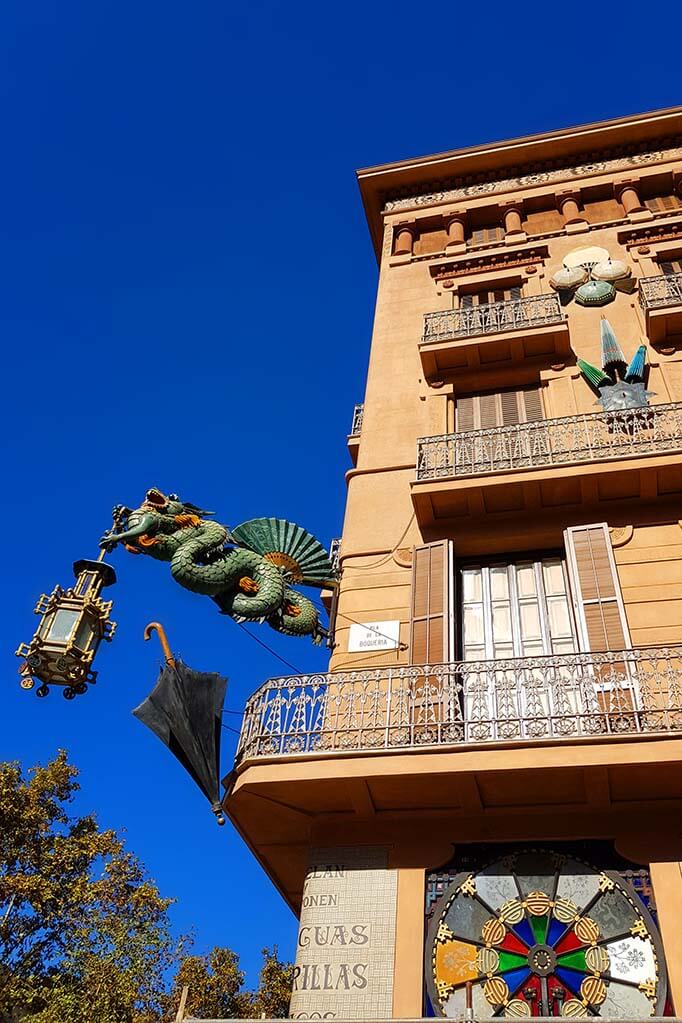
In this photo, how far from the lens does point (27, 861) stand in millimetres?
19406

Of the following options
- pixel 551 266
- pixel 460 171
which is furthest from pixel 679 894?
pixel 460 171

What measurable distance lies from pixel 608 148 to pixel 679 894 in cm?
1498

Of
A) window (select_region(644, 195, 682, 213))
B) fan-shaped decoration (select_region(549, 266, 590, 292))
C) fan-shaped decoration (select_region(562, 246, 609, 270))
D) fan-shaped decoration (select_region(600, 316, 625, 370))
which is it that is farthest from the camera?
window (select_region(644, 195, 682, 213))

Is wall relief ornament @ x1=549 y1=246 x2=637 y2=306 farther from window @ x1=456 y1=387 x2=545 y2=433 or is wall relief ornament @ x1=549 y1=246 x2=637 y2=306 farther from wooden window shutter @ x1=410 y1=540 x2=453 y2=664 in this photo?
wooden window shutter @ x1=410 y1=540 x2=453 y2=664

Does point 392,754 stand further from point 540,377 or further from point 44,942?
point 44,942

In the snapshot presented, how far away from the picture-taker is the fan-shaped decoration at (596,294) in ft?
43.5

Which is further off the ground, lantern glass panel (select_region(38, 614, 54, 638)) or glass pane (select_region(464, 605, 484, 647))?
glass pane (select_region(464, 605, 484, 647))

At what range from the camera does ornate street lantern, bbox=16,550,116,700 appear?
8242 mm

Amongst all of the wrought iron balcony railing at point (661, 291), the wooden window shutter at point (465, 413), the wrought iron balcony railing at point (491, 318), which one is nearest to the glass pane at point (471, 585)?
the wooden window shutter at point (465, 413)

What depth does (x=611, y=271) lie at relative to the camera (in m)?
13.6

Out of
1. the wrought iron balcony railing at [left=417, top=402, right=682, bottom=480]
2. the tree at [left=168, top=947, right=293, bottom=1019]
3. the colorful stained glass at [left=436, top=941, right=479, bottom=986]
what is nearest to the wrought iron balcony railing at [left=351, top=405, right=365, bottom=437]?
the wrought iron balcony railing at [left=417, top=402, right=682, bottom=480]

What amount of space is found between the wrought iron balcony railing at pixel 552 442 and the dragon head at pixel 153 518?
136 inches

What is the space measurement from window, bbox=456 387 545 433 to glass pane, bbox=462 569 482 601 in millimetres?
2737

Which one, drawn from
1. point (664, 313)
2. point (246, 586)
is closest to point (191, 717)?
point (246, 586)
